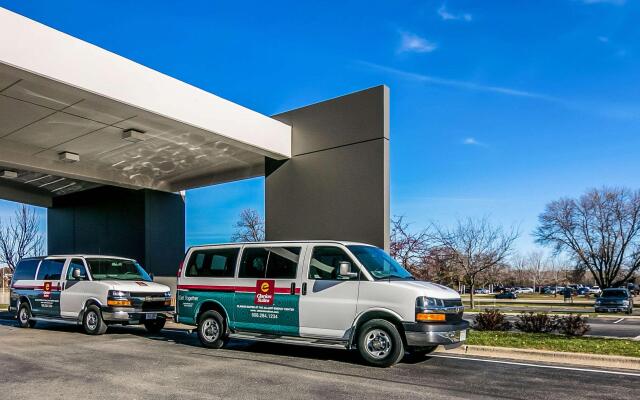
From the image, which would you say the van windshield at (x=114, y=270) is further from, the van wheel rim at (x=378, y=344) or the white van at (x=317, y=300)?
the van wheel rim at (x=378, y=344)

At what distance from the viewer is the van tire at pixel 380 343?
8727 mm

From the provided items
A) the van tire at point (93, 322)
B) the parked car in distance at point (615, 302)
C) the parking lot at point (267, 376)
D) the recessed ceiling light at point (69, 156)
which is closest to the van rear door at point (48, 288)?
the van tire at point (93, 322)

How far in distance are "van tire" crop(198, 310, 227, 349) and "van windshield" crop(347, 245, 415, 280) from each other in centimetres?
316

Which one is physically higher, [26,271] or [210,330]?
[26,271]

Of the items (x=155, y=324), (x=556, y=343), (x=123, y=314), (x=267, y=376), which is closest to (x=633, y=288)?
(x=556, y=343)

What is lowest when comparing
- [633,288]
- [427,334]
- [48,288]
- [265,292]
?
[633,288]

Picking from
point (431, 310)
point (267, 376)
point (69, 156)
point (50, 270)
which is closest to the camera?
point (267, 376)

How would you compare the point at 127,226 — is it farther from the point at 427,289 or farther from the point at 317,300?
the point at 427,289

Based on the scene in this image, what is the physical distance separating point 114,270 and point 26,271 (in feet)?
11.1

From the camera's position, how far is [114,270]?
14.4 meters

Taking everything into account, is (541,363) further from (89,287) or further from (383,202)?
(89,287)

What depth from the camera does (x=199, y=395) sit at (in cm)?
684

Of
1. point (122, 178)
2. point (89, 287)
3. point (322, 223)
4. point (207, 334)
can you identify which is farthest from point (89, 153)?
point (207, 334)

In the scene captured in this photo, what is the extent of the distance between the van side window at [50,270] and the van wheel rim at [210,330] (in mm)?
5756
